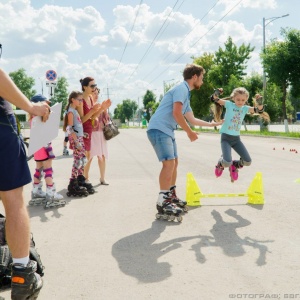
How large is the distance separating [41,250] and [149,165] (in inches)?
278

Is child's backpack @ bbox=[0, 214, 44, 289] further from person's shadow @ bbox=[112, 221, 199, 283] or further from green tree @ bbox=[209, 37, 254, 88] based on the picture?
green tree @ bbox=[209, 37, 254, 88]

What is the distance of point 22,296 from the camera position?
92.7 inches

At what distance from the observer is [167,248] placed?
365 centimetres

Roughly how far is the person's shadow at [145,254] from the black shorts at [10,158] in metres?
1.20

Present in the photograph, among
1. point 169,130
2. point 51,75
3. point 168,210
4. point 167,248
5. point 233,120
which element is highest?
point 51,75

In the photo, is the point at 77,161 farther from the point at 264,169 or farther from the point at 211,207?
the point at 264,169

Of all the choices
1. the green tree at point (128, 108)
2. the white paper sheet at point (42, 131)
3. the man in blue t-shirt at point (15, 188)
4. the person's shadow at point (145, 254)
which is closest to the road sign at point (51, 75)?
the person's shadow at point (145, 254)

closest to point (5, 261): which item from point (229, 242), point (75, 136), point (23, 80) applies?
point (229, 242)

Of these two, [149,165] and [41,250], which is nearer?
[41,250]

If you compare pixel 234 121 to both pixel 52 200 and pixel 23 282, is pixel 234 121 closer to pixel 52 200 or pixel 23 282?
pixel 52 200

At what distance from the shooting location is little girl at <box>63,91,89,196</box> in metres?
6.25

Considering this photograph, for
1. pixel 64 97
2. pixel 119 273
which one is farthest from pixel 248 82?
pixel 64 97

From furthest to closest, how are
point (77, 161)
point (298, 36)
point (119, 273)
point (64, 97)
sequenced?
1. point (64, 97)
2. point (298, 36)
3. point (77, 161)
4. point (119, 273)

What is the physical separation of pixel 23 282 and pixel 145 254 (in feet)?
4.40
